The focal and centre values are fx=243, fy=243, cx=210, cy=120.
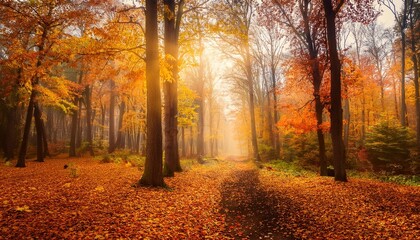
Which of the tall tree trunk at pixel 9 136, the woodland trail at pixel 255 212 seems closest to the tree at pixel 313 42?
the woodland trail at pixel 255 212

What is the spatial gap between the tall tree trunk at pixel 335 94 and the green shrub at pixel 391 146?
24.3 ft

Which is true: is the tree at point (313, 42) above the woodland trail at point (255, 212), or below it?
above

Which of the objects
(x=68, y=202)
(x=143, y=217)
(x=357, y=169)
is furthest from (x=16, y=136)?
(x=357, y=169)

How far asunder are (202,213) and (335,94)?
7791 mm

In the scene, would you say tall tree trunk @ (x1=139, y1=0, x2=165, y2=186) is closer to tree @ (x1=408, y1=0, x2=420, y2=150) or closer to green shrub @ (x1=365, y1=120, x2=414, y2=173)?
green shrub @ (x1=365, y1=120, x2=414, y2=173)

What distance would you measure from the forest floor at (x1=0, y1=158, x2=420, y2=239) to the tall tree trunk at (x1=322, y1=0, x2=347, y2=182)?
1569 mm

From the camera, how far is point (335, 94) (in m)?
10.6

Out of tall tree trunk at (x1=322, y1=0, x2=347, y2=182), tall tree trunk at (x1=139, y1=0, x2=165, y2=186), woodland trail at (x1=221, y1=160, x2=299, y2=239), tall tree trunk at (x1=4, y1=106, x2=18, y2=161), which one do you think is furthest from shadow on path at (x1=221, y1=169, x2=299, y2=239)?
tall tree trunk at (x1=4, y1=106, x2=18, y2=161)

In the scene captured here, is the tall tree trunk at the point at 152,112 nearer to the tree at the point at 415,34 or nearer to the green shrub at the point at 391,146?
the green shrub at the point at 391,146

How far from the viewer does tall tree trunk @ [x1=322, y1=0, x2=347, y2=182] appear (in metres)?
10.4

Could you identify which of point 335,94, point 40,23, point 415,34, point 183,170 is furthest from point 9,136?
point 415,34

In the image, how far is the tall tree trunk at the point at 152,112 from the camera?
877 centimetres

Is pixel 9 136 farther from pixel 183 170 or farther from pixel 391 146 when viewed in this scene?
pixel 391 146

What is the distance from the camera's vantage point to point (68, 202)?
6039mm
